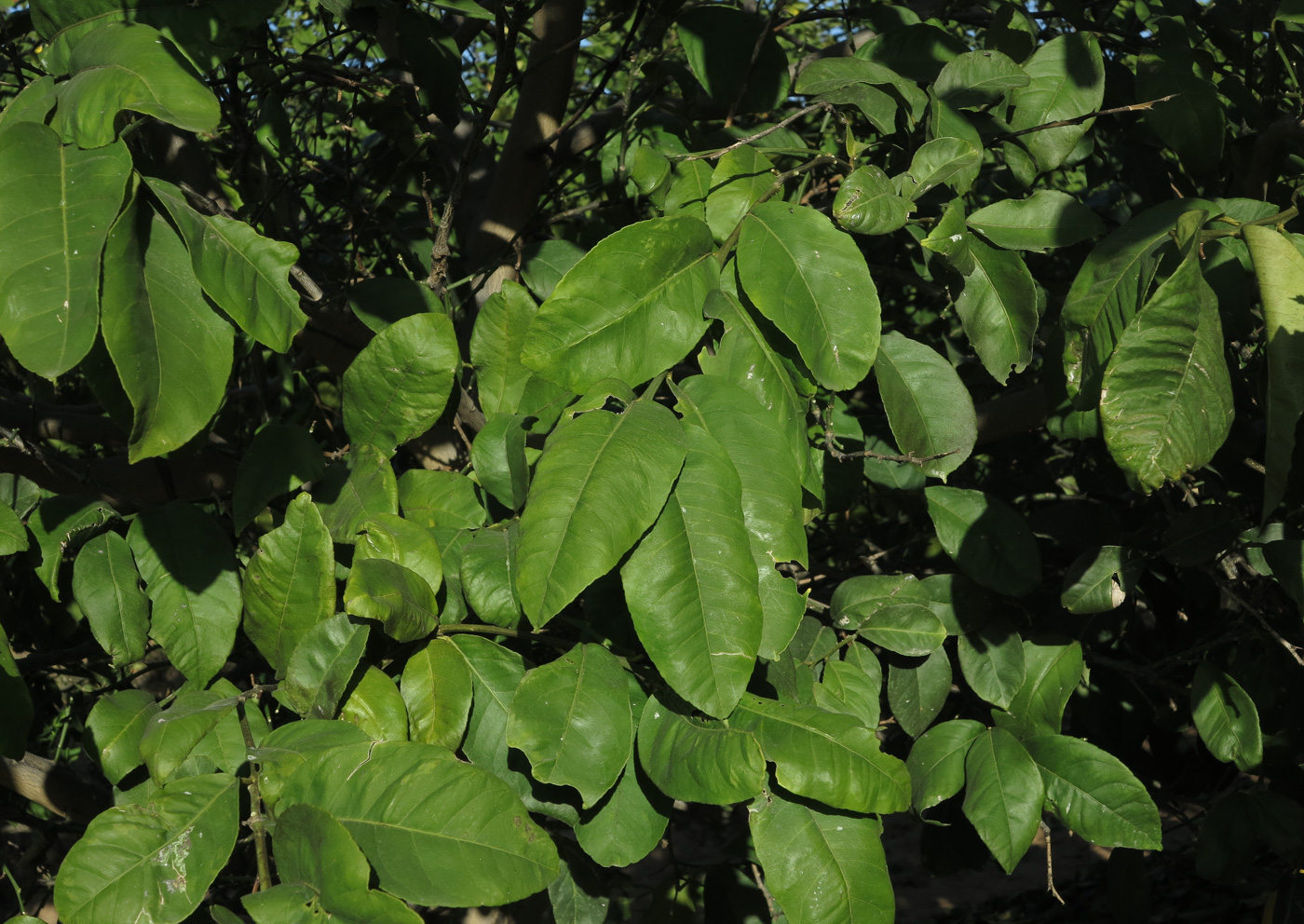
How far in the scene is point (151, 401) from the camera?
948 mm

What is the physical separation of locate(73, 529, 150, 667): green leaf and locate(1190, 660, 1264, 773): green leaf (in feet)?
5.33

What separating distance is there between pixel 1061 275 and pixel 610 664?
154cm

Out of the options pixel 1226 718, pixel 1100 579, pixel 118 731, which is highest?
pixel 118 731

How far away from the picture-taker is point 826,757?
111 cm

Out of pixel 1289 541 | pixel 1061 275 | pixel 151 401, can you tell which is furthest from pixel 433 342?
pixel 1061 275

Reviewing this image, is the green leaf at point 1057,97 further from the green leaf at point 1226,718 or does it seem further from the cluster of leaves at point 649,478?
the green leaf at point 1226,718

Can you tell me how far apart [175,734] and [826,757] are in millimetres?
752

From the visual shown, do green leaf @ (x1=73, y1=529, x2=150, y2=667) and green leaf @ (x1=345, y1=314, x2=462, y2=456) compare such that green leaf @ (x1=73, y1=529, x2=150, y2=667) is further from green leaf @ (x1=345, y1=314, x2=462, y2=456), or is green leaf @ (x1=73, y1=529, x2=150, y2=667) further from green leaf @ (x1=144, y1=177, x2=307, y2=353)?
green leaf @ (x1=144, y1=177, x2=307, y2=353)

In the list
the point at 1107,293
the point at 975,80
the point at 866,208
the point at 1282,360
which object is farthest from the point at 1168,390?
the point at 975,80

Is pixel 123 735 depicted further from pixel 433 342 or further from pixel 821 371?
pixel 821 371

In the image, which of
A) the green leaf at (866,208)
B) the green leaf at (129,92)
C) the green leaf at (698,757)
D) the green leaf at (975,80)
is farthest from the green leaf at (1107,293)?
the green leaf at (129,92)

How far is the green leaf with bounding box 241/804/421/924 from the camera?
0.88m

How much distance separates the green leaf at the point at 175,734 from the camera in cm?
118

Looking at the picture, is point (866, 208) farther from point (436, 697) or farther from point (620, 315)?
point (436, 697)
